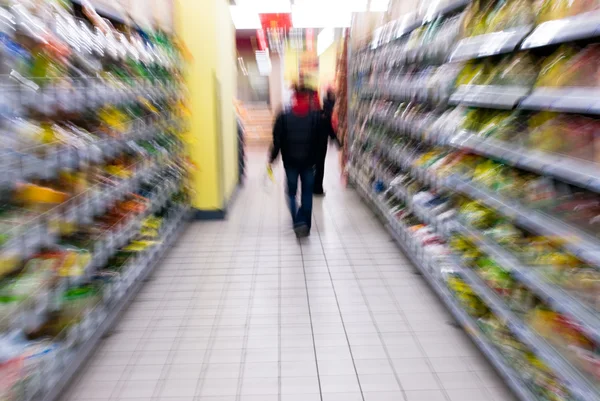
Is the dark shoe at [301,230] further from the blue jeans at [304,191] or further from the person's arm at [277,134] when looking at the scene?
the person's arm at [277,134]

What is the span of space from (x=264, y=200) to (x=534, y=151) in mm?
5256

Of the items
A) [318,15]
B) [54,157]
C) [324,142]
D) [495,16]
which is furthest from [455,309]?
[318,15]

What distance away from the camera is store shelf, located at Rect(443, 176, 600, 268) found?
2.04m

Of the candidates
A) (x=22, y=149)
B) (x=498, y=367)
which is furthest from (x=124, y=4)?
(x=498, y=367)

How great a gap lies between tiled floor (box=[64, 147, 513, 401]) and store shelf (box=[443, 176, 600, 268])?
2.95 ft

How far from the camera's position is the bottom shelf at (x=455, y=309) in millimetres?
2582

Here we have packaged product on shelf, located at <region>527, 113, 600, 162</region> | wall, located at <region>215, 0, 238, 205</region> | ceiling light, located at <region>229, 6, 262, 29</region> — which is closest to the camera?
packaged product on shelf, located at <region>527, 113, 600, 162</region>

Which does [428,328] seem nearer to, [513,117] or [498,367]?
[498,367]

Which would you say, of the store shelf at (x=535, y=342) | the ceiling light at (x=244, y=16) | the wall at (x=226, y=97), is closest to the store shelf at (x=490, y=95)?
the store shelf at (x=535, y=342)

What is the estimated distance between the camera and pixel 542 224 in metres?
A: 2.41

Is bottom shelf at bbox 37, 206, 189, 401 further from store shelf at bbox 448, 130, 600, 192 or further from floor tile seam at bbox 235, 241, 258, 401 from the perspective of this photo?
store shelf at bbox 448, 130, 600, 192

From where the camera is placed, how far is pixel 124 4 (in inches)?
151

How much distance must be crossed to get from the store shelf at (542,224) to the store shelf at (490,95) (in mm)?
Answer: 485

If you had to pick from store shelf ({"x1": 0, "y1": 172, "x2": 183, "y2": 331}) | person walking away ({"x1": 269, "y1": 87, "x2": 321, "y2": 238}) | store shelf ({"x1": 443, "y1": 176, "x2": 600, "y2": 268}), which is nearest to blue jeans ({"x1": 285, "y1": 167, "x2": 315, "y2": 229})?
person walking away ({"x1": 269, "y1": 87, "x2": 321, "y2": 238})
